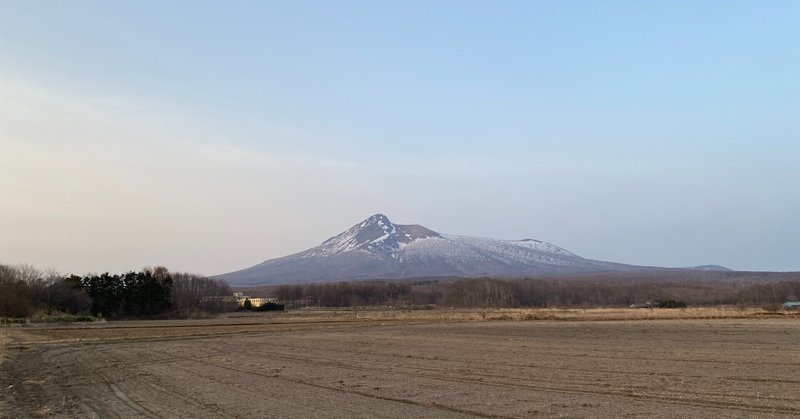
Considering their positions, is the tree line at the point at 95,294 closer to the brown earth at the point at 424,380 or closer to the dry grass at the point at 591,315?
the dry grass at the point at 591,315

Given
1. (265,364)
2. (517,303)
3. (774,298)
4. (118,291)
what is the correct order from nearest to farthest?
1. (265,364)
2. (118,291)
3. (774,298)
4. (517,303)

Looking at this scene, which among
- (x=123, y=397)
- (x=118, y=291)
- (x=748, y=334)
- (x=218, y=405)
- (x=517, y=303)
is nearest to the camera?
(x=218, y=405)

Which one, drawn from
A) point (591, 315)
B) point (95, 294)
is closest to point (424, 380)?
point (591, 315)

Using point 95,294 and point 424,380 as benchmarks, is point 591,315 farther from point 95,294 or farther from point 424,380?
point 95,294

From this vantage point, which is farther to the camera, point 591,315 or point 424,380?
point 591,315

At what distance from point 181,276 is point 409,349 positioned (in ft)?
444

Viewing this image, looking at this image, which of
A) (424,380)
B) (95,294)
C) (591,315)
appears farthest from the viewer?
(95,294)

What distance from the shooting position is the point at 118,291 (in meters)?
105

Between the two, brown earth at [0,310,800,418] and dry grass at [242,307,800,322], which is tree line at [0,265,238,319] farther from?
brown earth at [0,310,800,418]

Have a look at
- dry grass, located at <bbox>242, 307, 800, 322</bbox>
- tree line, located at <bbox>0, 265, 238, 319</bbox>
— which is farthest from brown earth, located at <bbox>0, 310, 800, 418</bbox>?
tree line, located at <bbox>0, 265, 238, 319</bbox>

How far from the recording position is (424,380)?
754 inches

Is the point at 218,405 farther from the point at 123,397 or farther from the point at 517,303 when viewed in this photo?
the point at 517,303

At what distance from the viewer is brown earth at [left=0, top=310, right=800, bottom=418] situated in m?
14.0

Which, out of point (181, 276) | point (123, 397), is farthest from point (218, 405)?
point (181, 276)
